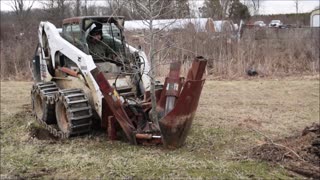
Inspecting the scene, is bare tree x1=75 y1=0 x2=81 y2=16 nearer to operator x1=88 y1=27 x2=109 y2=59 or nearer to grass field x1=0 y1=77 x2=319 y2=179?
grass field x1=0 y1=77 x2=319 y2=179

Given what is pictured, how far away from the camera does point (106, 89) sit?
6121 mm

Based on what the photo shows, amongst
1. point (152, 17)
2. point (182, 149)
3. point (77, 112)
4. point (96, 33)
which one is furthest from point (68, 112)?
point (152, 17)

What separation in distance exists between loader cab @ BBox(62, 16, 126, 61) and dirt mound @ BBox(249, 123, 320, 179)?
2.77 meters

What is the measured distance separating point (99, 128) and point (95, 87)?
3.13ft

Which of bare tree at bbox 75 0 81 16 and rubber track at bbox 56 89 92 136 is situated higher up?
bare tree at bbox 75 0 81 16

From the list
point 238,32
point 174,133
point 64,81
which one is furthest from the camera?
point 238,32

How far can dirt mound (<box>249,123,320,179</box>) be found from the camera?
5.07 metres

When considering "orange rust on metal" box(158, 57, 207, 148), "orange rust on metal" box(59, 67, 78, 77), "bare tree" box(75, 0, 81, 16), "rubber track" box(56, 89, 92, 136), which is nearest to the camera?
"orange rust on metal" box(158, 57, 207, 148)

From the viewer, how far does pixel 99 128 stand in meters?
7.13

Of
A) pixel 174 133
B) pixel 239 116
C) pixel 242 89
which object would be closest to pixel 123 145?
pixel 174 133

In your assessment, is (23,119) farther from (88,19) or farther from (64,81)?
(88,19)

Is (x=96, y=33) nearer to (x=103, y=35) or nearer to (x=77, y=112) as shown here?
(x=103, y=35)

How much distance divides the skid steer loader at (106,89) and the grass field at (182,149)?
0.81 feet

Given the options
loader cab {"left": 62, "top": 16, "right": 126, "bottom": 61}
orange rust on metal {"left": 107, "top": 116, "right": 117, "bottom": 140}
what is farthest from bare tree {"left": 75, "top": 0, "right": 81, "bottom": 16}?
orange rust on metal {"left": 107, "top": 116, "right": 117, "bottom": 140}
